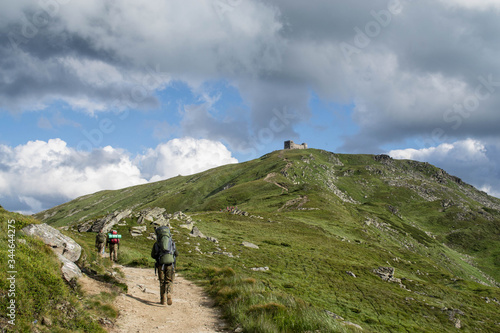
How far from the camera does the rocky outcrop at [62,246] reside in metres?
12.4

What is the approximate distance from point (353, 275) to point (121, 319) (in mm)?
36348

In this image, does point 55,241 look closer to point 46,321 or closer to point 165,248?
point 165,248

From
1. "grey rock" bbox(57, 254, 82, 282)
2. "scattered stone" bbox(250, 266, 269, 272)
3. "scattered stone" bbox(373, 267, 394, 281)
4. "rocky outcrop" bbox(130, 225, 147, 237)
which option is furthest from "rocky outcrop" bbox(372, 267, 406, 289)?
"grey rock" bbox(57, 254, 82, 282)

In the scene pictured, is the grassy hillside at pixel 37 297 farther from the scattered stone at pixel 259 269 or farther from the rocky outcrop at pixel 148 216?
the rocky outcrop at pixel 148 216

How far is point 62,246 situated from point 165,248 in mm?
5826

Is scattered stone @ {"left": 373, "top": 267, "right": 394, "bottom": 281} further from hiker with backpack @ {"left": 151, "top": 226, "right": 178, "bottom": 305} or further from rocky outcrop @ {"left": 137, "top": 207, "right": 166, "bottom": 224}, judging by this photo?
hiker with backpack @ {"left": 151, "top": 226, "right": 178, "bottom": 305}

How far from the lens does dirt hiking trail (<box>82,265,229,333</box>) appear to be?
1042 centimetres

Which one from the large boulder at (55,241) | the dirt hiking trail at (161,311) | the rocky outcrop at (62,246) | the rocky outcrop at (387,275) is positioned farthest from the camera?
the rocky outcrop at (387,275)

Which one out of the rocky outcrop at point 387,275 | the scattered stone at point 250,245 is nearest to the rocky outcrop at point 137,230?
the scattered stone at point 250,245

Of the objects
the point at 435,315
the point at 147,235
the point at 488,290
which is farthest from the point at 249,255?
the point at 488,290

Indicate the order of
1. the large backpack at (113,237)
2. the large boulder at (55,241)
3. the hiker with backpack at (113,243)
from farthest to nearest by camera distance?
1. the hiker with backpack at (113,243)
2. the large backpack at (113,237)
3. the large boulder at (55,241)

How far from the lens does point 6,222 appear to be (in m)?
12.1

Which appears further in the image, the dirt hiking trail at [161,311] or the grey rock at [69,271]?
the grey rock at [69,271]

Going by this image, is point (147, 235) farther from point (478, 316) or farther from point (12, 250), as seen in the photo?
point (478, 316)
